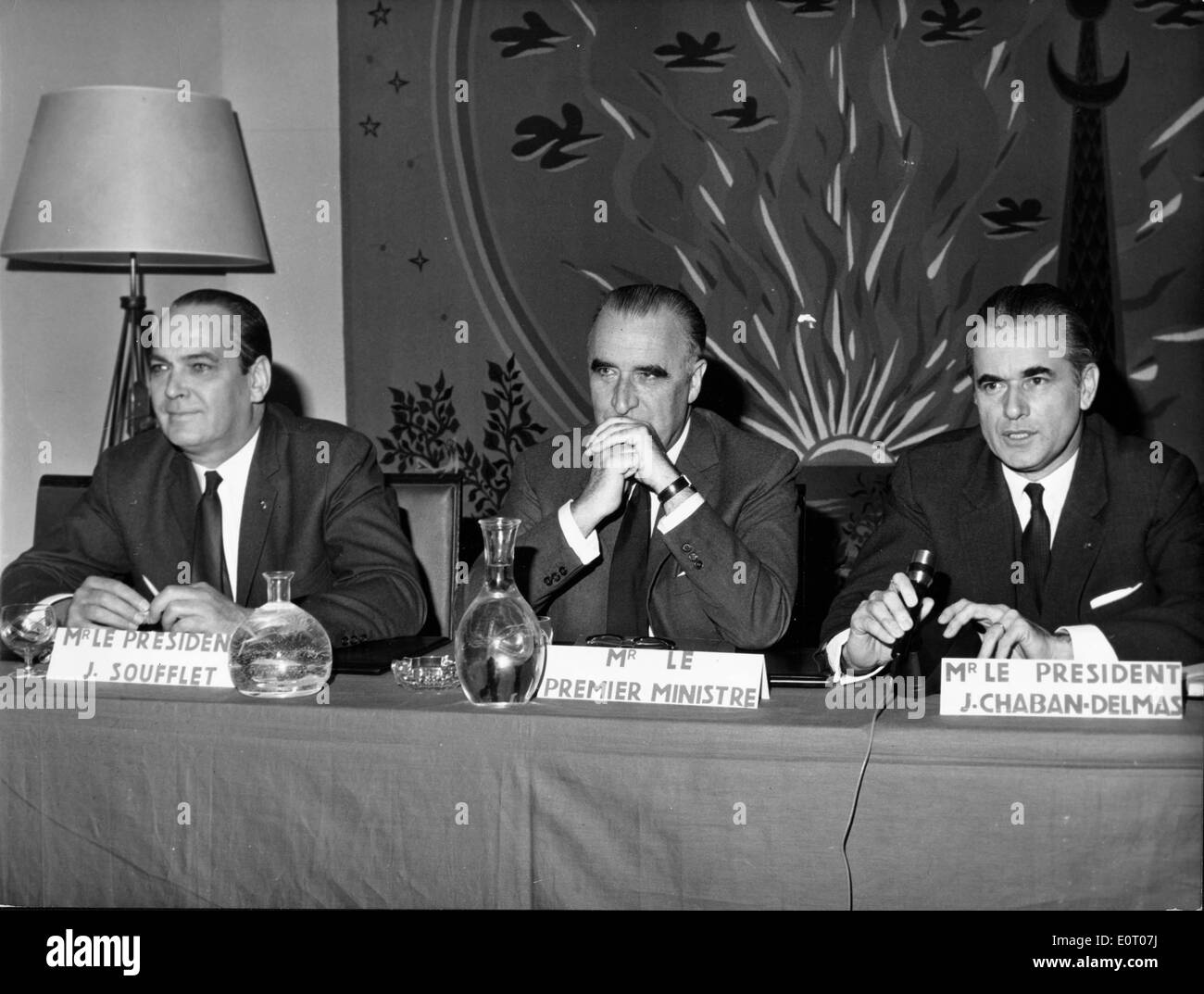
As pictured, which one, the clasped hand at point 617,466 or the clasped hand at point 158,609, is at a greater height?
the clasped hand at point 617,466

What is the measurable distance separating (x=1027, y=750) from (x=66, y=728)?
1184 mm

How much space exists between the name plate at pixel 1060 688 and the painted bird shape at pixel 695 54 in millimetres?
2193

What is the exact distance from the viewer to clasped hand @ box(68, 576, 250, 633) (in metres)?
1.72

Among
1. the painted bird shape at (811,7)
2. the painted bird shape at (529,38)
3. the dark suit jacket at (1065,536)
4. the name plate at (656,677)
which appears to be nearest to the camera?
the name plate at (656,677)

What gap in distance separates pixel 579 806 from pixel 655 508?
81 centimetres

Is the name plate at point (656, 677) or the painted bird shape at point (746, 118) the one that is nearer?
the name plate at point (656, 677)

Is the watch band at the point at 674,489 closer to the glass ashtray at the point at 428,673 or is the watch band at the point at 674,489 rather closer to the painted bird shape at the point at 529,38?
the glass ashtray at the point at 428,673

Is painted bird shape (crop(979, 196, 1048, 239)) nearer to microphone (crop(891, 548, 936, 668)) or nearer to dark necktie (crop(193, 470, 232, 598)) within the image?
microphone (crop(891, 548, 936, 668))

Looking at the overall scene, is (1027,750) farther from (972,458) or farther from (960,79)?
(960,79)

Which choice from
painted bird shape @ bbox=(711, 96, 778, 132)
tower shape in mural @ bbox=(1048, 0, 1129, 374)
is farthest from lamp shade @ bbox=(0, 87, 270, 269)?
tower shape in mural @ bbox=(1048, 0, 1129, 374)

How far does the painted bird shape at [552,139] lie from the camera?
329 centimetres

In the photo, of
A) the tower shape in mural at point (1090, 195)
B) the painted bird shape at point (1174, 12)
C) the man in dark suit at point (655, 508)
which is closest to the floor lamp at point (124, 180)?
the man in dark suit at point (655, 508)

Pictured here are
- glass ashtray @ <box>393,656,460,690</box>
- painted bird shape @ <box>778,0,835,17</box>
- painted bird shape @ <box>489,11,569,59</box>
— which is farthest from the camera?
painted bird shape @ <box>489,11,569,59</box>

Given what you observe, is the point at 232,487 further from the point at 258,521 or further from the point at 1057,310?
the point at 1057,310
